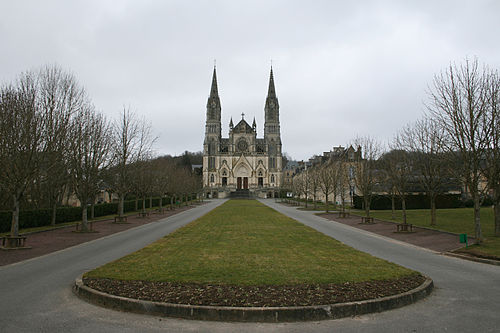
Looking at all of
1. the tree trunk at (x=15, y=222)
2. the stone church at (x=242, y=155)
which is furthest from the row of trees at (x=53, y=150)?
the stone church at (x=242, y=155)

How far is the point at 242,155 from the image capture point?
10362 centimetres

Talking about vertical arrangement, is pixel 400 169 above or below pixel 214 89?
below

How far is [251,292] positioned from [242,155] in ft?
317

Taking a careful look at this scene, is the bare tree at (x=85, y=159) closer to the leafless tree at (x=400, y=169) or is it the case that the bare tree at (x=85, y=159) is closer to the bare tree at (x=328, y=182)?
the leafless tree at (x=400, y=169)

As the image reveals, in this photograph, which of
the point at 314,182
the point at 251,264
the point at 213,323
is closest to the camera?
the point at 213,323

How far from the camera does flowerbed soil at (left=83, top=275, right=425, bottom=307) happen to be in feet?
22.3

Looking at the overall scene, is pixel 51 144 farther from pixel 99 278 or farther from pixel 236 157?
pixel 236 157

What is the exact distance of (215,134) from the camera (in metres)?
105

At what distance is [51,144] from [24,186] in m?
3.58

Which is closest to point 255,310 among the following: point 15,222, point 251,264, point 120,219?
point 251,264

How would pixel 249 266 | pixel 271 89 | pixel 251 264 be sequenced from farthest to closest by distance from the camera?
pixel 271 89 → pixel 251 264 → pixel 249 266

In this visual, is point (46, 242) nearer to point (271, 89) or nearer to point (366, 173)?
point (366, 173)

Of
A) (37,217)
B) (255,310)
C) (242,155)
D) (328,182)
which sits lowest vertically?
(255,310)

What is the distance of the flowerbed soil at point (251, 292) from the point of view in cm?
679
